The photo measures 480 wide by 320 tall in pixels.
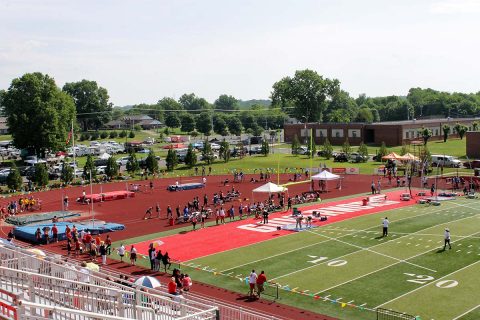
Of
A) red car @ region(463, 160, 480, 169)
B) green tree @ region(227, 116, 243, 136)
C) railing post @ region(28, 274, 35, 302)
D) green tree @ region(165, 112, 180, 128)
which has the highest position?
green tree @ region(165, 112, 180, 128)

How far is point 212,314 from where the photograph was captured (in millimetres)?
14070

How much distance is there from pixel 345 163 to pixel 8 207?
4921cm

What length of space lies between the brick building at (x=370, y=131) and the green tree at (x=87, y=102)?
62849 millimetres

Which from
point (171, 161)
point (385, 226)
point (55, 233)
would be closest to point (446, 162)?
point (171, 161)

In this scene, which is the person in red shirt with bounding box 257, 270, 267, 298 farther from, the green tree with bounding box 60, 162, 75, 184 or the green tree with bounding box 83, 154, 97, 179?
the green tree with bounding box 60, 162, 75, 184

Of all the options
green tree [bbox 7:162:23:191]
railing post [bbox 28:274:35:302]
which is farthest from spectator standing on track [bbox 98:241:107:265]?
green tree [bbox 7:162:23:191]

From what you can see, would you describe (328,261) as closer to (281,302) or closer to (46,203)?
(281,302)

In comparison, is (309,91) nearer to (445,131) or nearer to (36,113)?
(445,131)

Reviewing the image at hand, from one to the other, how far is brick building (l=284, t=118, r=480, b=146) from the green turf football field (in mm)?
63829

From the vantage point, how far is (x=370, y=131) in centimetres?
10950

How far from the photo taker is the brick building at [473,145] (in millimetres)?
84562

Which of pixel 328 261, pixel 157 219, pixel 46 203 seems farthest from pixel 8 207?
pixel 328 261

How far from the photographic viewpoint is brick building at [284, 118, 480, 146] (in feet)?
341

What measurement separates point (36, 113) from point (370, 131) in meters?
60.6
